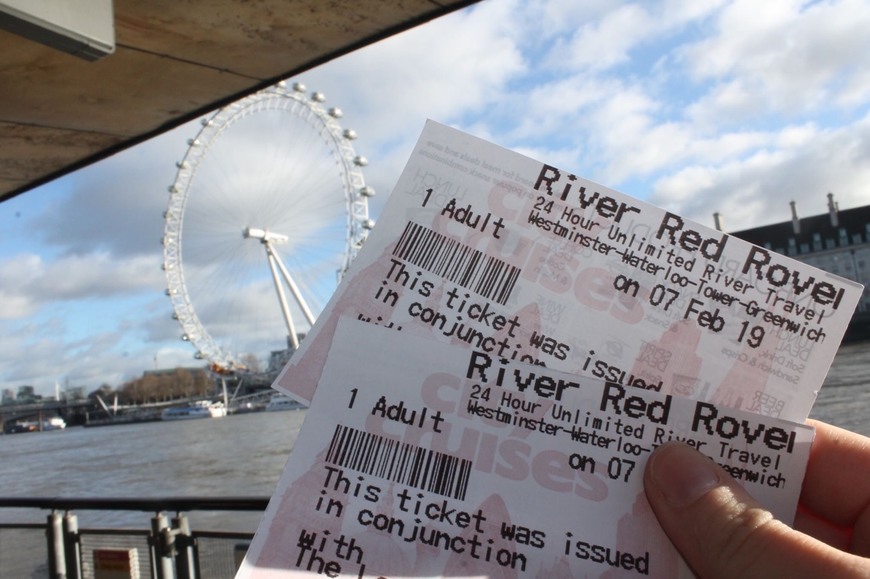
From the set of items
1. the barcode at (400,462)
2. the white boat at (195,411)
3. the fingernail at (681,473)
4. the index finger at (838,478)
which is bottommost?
the barcode at (400,462)

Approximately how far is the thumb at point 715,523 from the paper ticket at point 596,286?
82 millimetres

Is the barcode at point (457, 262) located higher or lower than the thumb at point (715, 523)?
higher

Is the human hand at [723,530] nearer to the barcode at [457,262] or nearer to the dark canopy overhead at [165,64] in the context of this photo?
the barcode at [457,262]

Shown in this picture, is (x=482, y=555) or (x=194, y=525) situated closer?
(x=482, y=555)

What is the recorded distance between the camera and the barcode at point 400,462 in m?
0.71

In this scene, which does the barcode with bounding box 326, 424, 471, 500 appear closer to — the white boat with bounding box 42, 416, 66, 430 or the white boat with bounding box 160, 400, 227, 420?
the white boat with bounding box 160, 400, 227, 420

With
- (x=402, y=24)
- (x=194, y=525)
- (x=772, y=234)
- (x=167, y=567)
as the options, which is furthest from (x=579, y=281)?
(x=772, y=234)

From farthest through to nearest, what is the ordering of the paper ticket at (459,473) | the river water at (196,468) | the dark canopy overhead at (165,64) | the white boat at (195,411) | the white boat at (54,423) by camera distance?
the white boat at (54,423) → the white boat at (195,411) → the river water at (196,468) → the dark canopy overhead at (165,64) → the paper ticket at (459,473)

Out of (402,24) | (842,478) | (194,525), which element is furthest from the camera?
(194,525)

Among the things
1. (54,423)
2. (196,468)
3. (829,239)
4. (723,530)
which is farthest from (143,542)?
(54,423)

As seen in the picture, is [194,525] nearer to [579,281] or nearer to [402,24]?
[402,24]

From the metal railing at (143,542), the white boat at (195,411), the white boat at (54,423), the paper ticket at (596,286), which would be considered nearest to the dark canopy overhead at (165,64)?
the metal railing at (143,542)

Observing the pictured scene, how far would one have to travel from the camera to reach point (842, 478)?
87 cm

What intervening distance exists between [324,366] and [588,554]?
0.31 metres
